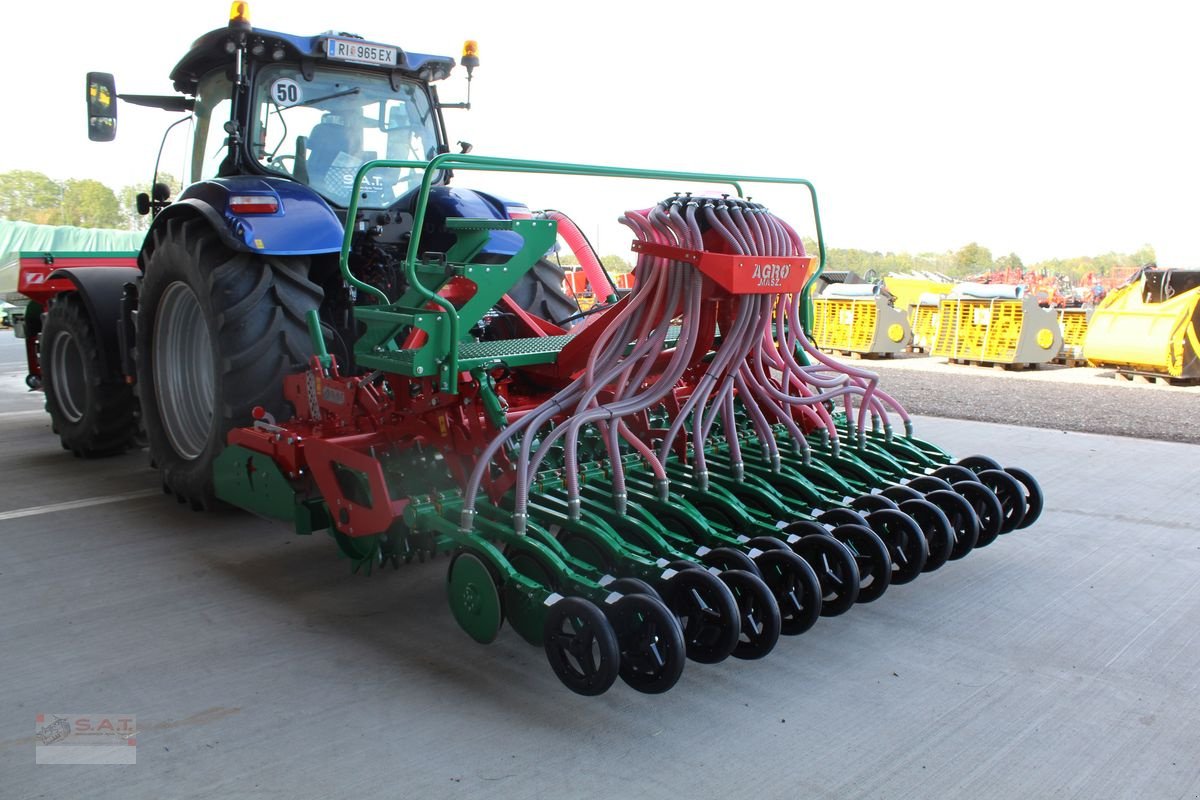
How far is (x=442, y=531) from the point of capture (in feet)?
8.77

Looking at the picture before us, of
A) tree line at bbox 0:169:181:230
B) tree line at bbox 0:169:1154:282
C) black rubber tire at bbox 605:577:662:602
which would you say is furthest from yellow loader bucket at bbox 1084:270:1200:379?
tree line at bbox 0:169:181:230

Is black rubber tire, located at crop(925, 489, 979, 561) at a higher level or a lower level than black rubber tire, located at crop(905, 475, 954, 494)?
lower

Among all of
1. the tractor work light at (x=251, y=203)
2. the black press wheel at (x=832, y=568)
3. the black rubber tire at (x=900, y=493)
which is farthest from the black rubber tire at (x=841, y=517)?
the tractor work light at (x=251, y=203)

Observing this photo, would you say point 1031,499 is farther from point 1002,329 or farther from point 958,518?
point 1002,329

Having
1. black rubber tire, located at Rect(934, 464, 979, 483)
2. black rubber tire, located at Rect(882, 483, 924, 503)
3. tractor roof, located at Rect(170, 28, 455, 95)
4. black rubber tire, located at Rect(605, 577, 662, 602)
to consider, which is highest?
tractor roof, located at Rect(170, 28, 455, 95)

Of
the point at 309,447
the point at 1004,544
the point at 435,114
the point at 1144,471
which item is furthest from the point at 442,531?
the point at 1144,471

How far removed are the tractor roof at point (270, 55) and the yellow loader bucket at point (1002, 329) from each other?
8242mm

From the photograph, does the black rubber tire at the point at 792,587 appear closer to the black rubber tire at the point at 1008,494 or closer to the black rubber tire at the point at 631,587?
the black rubber tire at the point at 631,587

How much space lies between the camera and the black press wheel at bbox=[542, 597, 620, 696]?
7.20 feet

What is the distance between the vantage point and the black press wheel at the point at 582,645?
2.20 metres

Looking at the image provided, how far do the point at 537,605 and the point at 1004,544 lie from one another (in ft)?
7.28

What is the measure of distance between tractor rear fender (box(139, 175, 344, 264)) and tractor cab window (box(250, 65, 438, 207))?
433 mm

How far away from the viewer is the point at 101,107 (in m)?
4.54

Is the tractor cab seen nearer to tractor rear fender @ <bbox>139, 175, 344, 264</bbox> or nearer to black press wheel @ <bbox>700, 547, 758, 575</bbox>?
tractor rear fender @ <bbox>139, 175, 344, 264</bbox>
